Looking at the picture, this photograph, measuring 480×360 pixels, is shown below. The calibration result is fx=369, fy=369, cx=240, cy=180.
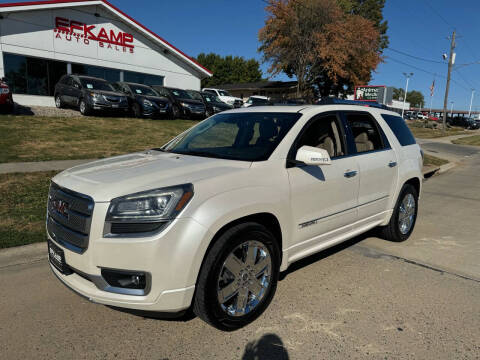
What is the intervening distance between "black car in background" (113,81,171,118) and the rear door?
1314cm

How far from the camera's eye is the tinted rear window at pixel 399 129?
4852 mm

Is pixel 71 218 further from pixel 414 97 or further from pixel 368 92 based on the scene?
pixel 414 97

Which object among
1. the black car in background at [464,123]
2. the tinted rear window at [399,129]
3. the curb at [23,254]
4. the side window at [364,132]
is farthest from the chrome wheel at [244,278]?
the black car in background at [464,123]

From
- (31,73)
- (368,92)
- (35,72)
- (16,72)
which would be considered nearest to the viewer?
(16,72)

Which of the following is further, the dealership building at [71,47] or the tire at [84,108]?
the dealership building at [71,47]

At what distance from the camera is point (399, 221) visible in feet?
16.0

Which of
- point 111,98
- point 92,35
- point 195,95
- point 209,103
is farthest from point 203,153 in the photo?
point 92,35

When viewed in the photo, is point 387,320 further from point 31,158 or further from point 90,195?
point 31,158

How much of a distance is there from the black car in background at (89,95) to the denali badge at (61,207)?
42.3ft

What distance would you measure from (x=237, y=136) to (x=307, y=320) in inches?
80.1

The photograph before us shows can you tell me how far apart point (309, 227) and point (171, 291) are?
148cm

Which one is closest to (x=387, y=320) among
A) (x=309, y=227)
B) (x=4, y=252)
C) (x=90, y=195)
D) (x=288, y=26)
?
(x=309, y=227)

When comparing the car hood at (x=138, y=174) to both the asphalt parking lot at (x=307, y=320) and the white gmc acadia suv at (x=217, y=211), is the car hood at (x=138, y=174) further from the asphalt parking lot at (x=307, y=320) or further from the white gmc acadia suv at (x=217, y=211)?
the asphalt parking lot at (x=307, y=320)

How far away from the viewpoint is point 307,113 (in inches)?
143
